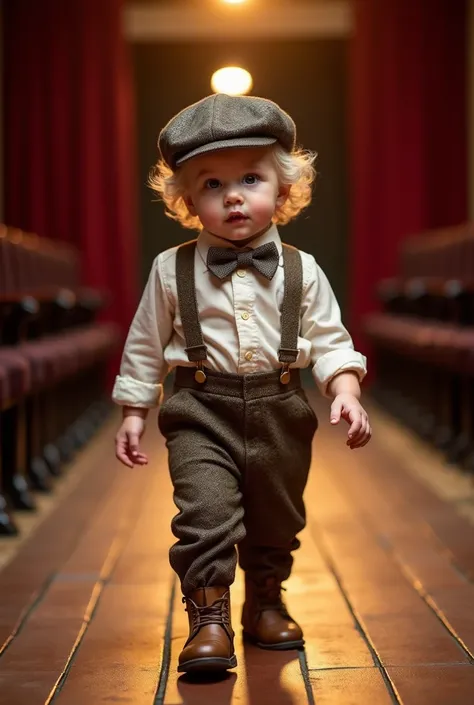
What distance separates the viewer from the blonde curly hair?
214 centimetres

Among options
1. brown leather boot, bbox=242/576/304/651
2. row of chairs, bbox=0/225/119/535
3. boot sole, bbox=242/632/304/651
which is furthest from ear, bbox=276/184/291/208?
row of chairs, bbox=0/225/119/535

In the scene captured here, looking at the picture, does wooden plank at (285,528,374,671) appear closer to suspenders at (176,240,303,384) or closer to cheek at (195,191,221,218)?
suspenders at (176,240,303,384)

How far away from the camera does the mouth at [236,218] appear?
2.06 m

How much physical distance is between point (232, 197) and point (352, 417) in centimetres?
45

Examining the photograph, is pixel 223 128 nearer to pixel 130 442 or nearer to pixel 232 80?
pixel 232 80

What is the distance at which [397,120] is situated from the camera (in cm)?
927

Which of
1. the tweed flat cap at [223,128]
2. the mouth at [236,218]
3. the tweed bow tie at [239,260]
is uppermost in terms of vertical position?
the tweed flat cap at [223,128]

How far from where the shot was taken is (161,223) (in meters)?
9.75

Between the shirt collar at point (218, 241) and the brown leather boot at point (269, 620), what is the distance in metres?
0.65

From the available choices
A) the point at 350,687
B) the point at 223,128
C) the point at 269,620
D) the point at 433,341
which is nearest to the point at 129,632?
the point at 269,620

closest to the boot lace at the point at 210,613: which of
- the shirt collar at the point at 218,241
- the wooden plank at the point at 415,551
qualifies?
the wooden plank at the point at 415,551

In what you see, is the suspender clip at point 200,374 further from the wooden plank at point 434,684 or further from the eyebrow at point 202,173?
the wooden plank at point 434,684

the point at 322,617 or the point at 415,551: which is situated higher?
the point at 322,617

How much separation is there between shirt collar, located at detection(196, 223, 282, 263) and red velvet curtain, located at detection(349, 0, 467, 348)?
7019mm
